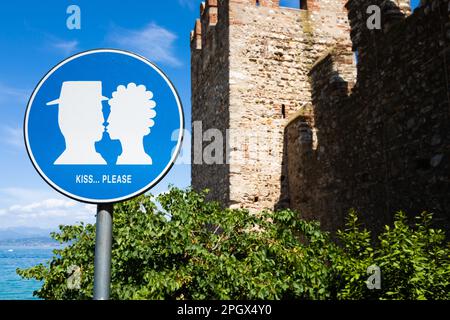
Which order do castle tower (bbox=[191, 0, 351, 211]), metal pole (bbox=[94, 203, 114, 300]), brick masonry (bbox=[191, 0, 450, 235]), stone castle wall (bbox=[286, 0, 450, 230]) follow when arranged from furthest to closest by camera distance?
castle tower (bbox=[191, 0, 351, 211]) < brick masonry (bbox=[191, 0, 450, 235]) < stone castle wall (bbox=[286, 0, 450, 230]) < metal pole (bbox=[94, 203, 114, 300])

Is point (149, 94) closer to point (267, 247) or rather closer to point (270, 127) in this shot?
point (267, 247)

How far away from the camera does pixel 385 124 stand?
6.77 metres

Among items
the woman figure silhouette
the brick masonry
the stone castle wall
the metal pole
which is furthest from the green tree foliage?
the woman figure silhouette

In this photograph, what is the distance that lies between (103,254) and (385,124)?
19.0 ft

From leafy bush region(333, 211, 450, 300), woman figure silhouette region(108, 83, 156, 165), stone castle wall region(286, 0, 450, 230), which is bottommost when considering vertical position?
leafy bush region(333, 211, 450, 300)

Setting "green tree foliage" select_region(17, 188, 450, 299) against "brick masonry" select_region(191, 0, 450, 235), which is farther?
"brick masonry" select_region(191, 0, 450, 235)

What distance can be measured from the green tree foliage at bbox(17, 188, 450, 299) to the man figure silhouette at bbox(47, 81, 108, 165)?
2.27m

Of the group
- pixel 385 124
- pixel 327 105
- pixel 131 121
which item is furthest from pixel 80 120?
pixel 327 105

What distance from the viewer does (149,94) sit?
187 cm

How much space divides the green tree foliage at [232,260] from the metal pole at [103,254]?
215 cm

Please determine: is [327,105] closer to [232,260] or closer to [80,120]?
[232,260]

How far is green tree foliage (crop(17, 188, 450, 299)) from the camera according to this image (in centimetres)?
391

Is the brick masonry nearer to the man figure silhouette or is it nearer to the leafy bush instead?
the leafy bush
